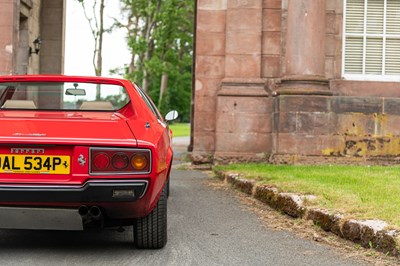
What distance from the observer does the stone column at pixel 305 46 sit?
1234cm

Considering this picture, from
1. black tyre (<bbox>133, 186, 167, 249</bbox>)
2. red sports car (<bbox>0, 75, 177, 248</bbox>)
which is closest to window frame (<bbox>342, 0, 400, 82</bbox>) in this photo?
black tyre (<bbox>133, 186, 167, 249</bbox>)

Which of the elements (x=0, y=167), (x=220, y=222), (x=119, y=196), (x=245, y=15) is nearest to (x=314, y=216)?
(x=220, y=222)


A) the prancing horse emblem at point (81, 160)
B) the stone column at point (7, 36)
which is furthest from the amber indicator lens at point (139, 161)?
the stone column at point (7, 36)

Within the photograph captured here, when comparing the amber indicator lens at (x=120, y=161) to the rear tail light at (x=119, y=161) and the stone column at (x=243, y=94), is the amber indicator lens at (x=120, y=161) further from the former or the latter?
the stone column at (x=243, y=94)

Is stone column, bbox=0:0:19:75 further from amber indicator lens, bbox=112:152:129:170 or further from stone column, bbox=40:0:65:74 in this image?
amber indicator lens, bbox=112:152:129:170

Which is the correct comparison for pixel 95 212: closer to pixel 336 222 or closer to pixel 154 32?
pixel 336 222

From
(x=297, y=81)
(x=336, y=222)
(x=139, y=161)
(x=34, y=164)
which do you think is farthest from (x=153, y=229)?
(x=297, y=81)

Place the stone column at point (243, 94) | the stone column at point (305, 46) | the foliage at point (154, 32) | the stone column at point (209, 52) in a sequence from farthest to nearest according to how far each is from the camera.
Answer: the foliage at point (154, 32), the stone column at point (209, 52), the stone column at point (243, 94), the stone column at point (305, 46)

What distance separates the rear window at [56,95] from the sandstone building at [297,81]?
268 inches

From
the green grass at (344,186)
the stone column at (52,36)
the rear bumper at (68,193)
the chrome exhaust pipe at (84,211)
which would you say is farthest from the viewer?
the stone column at (52,36)

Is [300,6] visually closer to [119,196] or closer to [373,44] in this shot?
[373,44]

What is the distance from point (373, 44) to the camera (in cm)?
1324

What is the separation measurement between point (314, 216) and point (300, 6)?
22.8ft

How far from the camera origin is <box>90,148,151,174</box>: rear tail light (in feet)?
14.6
